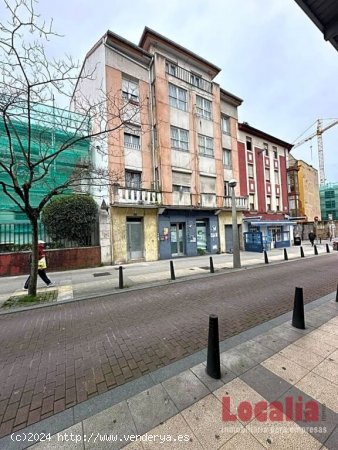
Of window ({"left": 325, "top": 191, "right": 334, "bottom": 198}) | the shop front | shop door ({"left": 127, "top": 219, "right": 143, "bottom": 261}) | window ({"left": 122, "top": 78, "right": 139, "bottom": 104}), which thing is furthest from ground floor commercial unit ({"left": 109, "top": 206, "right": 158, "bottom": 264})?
window ({"left": 325, "top": 191, "right": 334, "bottom": 198})

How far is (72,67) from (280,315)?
8464 mm

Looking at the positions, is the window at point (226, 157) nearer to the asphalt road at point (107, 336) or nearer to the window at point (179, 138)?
the window at point (179, 138)

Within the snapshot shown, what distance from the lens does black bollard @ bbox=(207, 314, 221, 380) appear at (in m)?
2.88

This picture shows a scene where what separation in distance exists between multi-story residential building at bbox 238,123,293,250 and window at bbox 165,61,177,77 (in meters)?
8.71

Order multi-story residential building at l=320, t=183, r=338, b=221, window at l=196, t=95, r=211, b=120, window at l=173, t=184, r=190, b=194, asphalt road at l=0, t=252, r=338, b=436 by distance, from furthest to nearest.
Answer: multi-story residential building at l=320, t=183, r=338, b=221 → window at l=196, t=95, r=211, b=120 → window at l=173, t=184, r=190, b=194 → asphalt road at l=0, t=252, r=338, b=436

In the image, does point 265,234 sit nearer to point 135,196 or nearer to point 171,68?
point 135,196

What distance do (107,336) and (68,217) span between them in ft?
33.2

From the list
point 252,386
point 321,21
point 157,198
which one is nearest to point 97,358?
point 252,386

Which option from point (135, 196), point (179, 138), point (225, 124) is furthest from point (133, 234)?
point (225, 124)

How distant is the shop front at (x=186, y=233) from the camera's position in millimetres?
16734

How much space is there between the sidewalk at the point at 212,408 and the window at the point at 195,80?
21522 millimetres

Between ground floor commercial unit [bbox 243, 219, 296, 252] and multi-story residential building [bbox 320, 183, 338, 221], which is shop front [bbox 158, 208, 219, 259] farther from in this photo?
multi-story residential building [bbox 320, 183, 338, 221]

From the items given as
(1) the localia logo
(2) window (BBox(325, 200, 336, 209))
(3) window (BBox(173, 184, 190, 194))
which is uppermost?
(2) window (BBox(325, 200, 336, 209))

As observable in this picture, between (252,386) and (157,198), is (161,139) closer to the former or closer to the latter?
(157,198)
